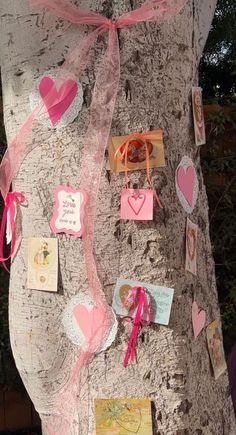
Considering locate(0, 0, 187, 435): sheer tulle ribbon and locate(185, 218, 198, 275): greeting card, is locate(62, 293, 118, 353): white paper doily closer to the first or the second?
locate(0, 0, 187, 435): sheer tulle ribbon

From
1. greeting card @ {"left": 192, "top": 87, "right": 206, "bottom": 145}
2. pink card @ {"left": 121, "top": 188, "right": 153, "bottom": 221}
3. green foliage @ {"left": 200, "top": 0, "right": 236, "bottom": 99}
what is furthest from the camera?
green foliage @ {"left": 200, "top": 0, "right": 236, "bottom": 99}

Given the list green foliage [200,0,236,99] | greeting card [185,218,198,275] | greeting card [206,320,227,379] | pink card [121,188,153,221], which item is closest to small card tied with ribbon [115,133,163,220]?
pink card [121,188,153,221]

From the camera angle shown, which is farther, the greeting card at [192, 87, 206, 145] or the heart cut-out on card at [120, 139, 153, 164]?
the greeting card at [192, 87, 206, 145]

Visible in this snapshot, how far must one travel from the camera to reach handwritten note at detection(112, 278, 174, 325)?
151cm

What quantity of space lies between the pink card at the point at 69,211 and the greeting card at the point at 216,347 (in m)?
0.41

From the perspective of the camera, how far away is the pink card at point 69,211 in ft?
4.94

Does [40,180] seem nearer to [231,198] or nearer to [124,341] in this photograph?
[124,341]

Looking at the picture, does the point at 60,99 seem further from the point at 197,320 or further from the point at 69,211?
the point at 197,320

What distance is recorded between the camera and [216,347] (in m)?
1.68

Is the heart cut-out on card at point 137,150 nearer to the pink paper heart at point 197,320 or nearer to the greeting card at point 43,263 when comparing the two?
the greeting card at point 43,263

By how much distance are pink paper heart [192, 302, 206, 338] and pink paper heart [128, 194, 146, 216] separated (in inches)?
10.4

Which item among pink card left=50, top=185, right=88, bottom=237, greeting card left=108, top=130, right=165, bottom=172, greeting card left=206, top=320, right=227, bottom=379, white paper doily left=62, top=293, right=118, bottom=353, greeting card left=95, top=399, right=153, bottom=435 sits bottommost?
greeting card left=95, top=399, right=153, bottom=435

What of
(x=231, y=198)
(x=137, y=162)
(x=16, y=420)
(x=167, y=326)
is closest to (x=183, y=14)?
(x=137, y=162)

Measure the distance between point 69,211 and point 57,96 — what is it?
254mm
